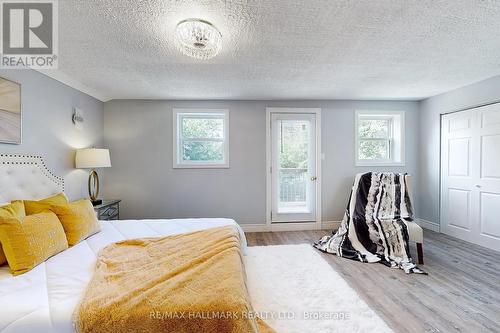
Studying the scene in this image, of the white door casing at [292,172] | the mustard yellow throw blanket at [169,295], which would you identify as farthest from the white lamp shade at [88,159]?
the white door casing at [292,172]

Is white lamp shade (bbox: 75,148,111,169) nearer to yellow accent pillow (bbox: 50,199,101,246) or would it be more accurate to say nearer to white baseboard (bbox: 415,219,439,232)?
yellow accent pillow (bbox: 50,199,101,246)

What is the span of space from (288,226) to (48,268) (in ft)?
10.9

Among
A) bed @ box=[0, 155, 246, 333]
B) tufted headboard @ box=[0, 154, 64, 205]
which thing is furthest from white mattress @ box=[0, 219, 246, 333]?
tufted headboard @ box=[0, 154, 64, 205]

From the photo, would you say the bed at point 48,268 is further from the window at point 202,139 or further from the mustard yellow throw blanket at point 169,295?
the window at point 202,139

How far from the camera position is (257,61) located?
8.21ft

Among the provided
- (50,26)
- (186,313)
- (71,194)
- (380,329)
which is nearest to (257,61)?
(50,26)

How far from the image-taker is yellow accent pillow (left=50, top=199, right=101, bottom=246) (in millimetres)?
1987

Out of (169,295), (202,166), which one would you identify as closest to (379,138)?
(202,166)

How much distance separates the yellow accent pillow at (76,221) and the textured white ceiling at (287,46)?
1.50 m

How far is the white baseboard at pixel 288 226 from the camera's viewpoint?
4098 mm

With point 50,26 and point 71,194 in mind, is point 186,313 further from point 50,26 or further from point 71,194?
point 71,194

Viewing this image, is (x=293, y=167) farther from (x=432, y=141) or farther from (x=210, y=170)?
(x=432, y=141)

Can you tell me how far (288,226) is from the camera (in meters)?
4.14

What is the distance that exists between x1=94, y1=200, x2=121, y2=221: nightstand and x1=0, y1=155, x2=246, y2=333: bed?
49 centimetres
